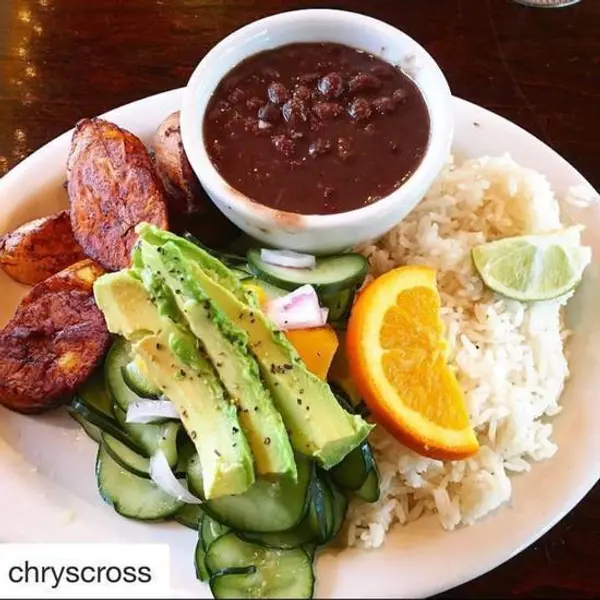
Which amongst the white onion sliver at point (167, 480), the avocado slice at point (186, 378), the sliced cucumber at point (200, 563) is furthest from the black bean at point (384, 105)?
the sliced cucumber at point (200, 563)

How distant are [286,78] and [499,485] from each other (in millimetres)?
1014

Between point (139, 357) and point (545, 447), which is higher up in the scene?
point (139, 357)

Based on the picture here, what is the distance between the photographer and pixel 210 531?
67.7 inches

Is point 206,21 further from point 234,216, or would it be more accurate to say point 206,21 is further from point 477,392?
point 477,392

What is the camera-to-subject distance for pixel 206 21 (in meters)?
2.89

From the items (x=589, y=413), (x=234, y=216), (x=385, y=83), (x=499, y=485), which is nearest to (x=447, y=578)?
(x=499, y=485)

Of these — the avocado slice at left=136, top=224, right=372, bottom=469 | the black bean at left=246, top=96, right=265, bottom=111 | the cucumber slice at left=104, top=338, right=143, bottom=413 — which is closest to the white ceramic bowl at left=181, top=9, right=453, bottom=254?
the black bean at left=246, top=96, right=265, bottom=111

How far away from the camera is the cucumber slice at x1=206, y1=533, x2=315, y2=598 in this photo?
1.64m

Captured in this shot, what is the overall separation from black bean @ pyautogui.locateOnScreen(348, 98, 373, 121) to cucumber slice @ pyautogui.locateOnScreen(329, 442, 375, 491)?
700 millimetres

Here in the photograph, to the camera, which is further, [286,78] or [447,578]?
[286,78]

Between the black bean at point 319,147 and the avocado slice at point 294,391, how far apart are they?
0.37 metres

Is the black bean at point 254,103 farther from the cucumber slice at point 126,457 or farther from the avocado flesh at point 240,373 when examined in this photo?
the cucumber slice at point 126,457

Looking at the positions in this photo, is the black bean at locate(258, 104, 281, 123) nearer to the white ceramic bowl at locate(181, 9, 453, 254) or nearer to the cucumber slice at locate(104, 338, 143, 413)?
the white ceramic bowl at locate(181, 9, 453, 254)

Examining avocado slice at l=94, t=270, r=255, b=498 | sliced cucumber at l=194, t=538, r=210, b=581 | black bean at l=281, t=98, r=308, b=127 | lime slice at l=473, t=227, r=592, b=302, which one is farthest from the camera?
lime slice at l=473, t=227, r=592, b=302
